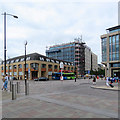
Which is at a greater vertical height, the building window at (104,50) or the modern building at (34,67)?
the building window at (104,50)

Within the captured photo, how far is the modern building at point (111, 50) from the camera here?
4869 cm

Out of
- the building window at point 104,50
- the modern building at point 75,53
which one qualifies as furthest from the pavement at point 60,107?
the modern building at point 75,53

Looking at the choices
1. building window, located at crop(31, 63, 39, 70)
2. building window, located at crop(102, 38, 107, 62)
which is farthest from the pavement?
building window, located at crop(102, 38, 107, 62)

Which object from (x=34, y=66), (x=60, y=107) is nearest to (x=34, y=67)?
(x=34, y=66)

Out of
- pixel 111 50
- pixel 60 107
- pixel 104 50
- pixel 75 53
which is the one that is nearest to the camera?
pixel 60 107

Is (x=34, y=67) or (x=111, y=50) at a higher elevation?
(x=111, y=50)

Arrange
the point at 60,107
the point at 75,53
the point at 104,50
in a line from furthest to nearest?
the point at 75,53 → the point at 104,50 → the point at 60,107

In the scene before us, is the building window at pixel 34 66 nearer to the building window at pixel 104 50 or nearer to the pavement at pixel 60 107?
the building window at pixel 104 50

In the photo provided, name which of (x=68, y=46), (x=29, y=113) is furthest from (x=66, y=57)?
(x=29, y=113)

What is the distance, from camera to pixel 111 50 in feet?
166

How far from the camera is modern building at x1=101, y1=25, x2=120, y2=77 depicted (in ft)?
160

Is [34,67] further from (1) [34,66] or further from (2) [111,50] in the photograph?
(2) [111,50]

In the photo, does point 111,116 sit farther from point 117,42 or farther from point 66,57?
point 66,57

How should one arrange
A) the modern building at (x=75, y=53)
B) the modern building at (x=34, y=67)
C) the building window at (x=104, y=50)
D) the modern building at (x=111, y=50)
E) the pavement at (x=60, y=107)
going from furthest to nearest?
Result: the modern building at (x=75, y=53)
the building window at (x=104, y=50)
the modern building at (x=34, y=67)
the modern building at (x=111, y=50)
the pavement at (x=60, y=107)
